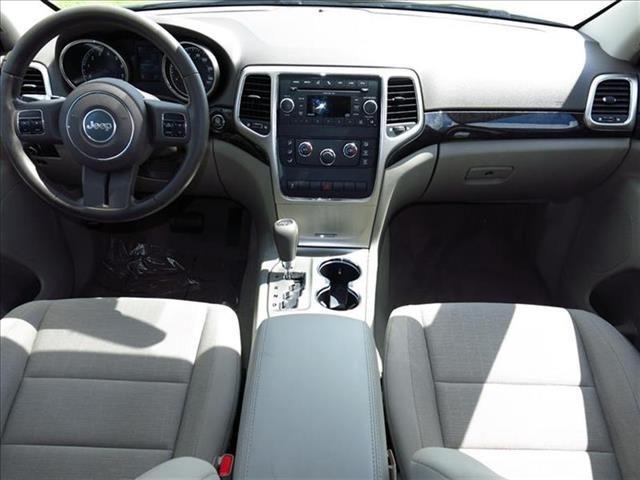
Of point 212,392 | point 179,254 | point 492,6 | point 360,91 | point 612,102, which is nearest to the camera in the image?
point 212,392

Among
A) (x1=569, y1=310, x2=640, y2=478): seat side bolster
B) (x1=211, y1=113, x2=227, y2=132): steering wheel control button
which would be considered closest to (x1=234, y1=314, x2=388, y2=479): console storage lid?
(x1=569, y1=310, x2=640, y2=478): seat side bolster

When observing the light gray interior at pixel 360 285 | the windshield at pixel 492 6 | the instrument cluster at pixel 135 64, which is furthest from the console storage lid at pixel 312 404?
the windshield at pixel 492 6

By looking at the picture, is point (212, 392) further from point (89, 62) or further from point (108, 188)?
point (89, 62)

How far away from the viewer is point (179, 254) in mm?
2473

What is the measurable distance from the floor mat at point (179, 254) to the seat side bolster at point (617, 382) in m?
1.36

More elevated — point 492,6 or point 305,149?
point 492,6

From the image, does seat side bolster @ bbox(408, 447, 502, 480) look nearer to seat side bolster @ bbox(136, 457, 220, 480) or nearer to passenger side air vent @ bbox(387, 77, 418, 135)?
seat side bolster @ bbox(136, 457, 220, 480)

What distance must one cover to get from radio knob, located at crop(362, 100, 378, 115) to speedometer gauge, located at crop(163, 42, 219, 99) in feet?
1.46

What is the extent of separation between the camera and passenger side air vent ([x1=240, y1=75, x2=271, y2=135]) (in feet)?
5.48

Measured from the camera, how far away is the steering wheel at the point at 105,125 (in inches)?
53.7

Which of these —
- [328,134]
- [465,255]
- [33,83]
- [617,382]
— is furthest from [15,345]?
[465,255]

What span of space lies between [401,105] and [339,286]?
578mm

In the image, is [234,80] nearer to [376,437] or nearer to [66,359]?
[66,359]

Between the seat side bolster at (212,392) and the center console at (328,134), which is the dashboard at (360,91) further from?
the seat side bolster at (212,392)
